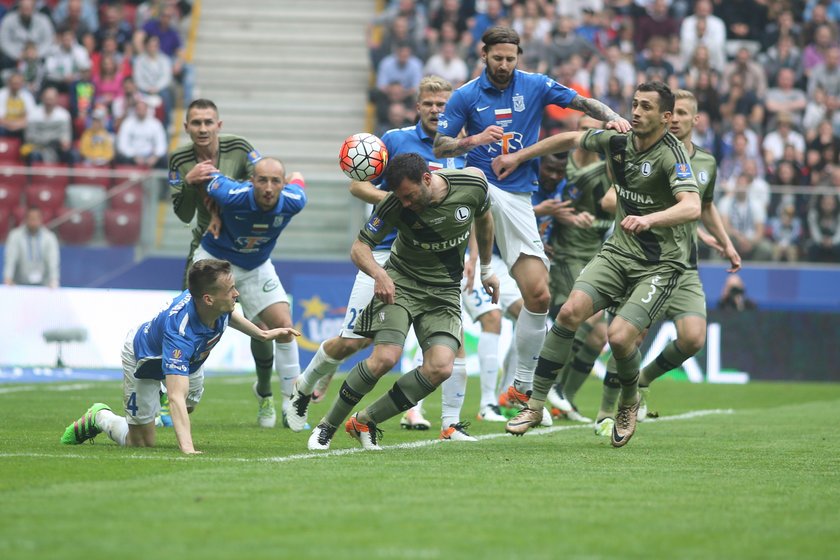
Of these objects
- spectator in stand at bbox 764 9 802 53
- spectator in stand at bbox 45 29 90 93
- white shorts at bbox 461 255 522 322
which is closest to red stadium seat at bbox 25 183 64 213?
spectator in stand at bbox 45 29 90 93

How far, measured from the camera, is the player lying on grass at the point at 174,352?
843 cm

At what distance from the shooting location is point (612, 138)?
946 cm

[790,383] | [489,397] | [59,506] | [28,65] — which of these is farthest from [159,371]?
[28,65]

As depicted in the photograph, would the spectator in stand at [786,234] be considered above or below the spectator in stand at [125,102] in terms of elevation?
below

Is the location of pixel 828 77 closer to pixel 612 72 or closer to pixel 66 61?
pixel 612 72

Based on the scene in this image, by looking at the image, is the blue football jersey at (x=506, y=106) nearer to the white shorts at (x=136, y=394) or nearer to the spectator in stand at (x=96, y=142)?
the white shorts at (x=136, y=394)

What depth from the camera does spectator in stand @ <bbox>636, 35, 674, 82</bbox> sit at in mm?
23548

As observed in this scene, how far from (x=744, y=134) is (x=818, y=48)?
3.78 m

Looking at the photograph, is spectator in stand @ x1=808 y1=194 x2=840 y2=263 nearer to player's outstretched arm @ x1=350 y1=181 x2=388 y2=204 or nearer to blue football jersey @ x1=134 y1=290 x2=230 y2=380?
player's outstretched arm @ x1=350 y1=181 x2=388 y2=204

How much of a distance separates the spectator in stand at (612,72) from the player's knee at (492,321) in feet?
37.1

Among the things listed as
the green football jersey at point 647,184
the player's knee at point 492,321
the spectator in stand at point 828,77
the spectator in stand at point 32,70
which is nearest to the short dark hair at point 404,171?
the green football jersey at point 647,184

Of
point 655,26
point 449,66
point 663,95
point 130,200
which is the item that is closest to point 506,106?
point 663,95

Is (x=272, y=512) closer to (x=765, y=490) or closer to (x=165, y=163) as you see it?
(x=765, y=490)

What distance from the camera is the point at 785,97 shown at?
78.5ft
